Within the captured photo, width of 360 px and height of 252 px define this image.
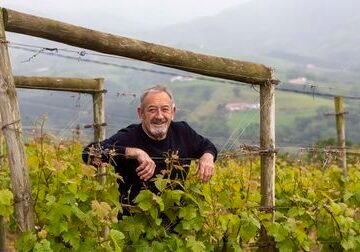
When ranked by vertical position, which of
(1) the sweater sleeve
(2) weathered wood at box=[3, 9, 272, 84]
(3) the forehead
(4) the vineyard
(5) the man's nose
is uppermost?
(2) weathered wood at box=[3, 9, 272, 84]

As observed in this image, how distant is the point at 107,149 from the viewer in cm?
450

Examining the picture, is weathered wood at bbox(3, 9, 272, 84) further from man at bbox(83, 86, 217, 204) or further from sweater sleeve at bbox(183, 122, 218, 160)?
sweater sleeve at bbox(183, 122, 218, 160)

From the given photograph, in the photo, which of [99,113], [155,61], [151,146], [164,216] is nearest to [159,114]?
[151,146]

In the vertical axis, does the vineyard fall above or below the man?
below

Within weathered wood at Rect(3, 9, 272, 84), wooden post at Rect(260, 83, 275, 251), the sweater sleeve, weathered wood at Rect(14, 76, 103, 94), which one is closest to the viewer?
weathered wood at Rect(3, 9, 272, 84)

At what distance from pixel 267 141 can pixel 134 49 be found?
5.52ft

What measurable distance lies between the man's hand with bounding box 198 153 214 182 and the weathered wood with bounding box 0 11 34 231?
137cm

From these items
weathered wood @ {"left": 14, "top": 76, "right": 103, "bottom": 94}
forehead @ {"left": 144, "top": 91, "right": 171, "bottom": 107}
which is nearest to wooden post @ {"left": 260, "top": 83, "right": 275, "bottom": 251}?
forehead @ {"left": 144, "top": 91, "right": 171, "bottom": 107}

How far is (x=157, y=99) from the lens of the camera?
15.8 ft

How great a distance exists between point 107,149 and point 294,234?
2.11 meters

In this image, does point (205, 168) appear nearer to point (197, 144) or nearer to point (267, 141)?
point (197, 144)

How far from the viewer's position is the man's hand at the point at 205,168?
4.75 m

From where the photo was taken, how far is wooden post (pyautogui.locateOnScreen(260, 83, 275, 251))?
5.55 meters

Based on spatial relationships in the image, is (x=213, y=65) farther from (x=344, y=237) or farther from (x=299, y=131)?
(x=299, y=131)
